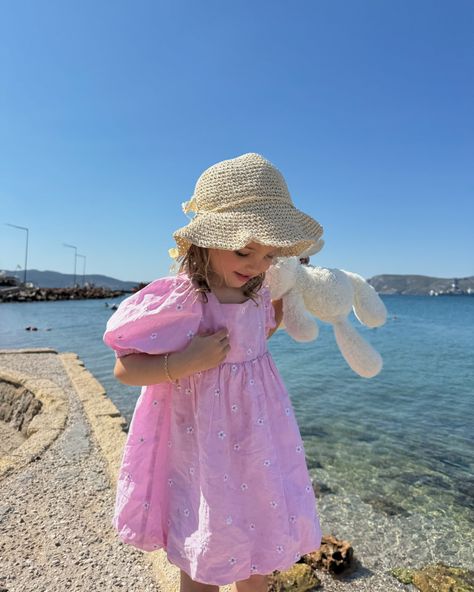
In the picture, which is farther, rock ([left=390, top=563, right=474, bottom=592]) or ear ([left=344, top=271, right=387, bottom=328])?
rock ([left=390, top=563, right=474, bottom=592])

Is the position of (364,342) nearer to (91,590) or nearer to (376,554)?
(91,590)

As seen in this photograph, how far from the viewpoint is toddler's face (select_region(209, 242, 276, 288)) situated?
1.25m

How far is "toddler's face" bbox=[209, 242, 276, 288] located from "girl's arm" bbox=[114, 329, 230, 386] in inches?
7.6

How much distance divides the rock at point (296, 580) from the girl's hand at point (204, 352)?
1.49 m

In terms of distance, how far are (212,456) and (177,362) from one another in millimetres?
282

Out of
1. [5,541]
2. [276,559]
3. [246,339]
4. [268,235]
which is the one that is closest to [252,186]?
[268,235]

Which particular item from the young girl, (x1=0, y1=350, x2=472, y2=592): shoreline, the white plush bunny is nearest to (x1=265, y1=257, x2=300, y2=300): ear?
the white plush bunny

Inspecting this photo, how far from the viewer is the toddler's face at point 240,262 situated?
1247 millimetres

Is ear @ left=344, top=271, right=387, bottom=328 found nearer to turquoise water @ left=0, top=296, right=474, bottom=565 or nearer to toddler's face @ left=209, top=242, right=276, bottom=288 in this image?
toddler's face @ left=209, top=242, right=276, bottom=288

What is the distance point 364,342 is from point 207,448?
29.9 inches

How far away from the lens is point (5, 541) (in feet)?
7.29

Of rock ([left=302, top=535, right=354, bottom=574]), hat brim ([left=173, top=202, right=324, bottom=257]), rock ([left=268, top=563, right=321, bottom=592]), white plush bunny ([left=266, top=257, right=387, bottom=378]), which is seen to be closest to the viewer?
hat brim ([left=173, top=202, right=324, bottom=257])

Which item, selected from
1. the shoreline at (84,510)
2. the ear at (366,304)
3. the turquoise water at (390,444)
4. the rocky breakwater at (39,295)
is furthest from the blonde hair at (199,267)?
the rocky breakwater at (39,295)

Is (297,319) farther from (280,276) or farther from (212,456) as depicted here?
(212,456)
